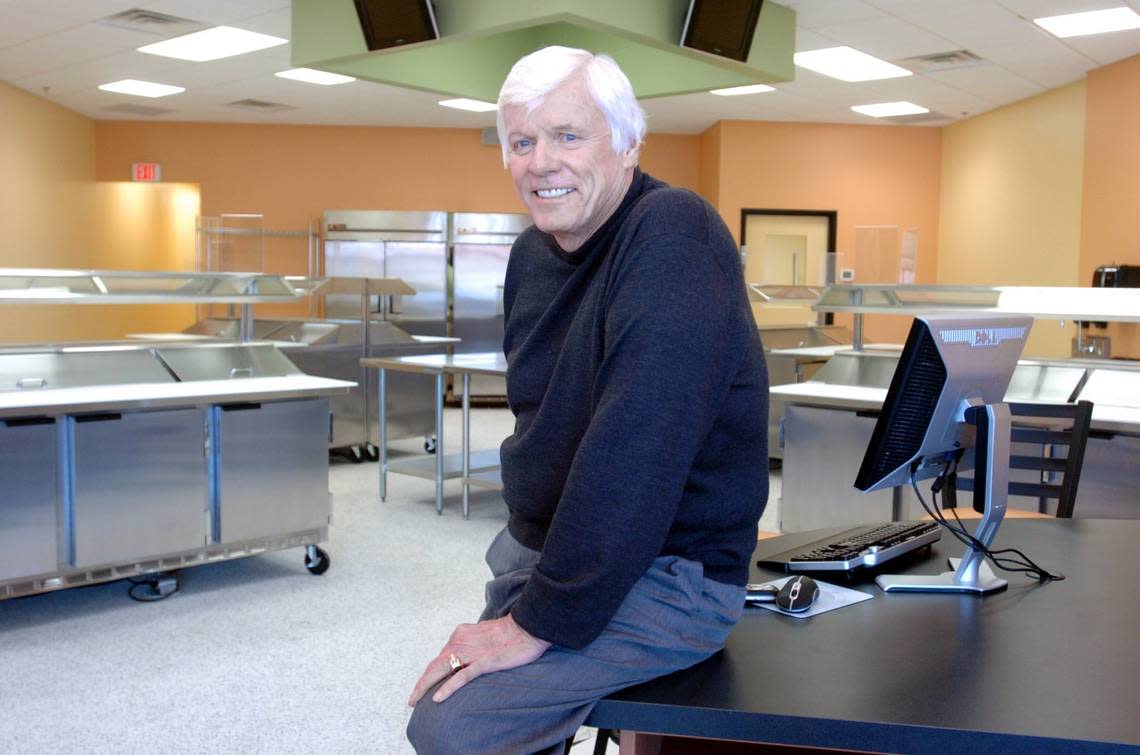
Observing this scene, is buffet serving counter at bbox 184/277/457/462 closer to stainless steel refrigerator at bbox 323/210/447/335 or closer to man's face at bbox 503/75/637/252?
stainless steel refrigerator at bbox 323/210/447/335

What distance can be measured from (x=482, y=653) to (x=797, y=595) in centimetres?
49

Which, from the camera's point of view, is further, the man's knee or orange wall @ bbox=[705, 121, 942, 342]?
orange wall @ bbox=[705, 121, 942, 342]

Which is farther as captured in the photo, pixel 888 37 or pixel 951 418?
pixel 888 37

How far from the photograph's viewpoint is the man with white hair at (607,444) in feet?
3.71

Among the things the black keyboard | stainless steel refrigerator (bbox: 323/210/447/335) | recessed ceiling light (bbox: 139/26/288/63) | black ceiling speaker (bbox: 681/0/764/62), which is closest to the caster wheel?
the black keyboard

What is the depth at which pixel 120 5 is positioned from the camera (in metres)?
6.34

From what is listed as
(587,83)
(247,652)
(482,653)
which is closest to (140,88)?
(247,652)

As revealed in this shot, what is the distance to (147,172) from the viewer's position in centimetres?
1066

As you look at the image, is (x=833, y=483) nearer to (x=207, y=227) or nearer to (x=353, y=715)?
(x=353, y=715)

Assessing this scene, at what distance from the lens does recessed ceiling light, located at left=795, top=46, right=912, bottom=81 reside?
7348mm

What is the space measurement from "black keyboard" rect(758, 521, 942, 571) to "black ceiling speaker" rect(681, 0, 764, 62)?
4502mm

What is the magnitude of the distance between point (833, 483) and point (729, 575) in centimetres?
275

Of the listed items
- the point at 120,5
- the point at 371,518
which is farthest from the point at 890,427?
the point at 120,5

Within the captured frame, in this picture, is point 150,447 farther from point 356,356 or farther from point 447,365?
point 356,356
